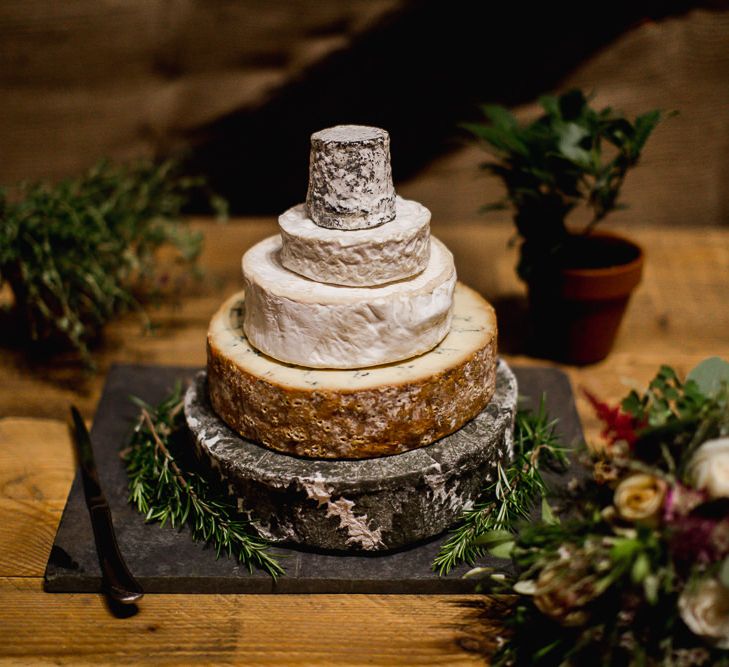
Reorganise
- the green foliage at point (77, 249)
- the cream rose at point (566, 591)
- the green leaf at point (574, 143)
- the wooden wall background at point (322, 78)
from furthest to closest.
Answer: the wooden wall background at point (322, 78) < the green foliage at point (77, 249) < the green leaf at point (574, 143) < the cream rose at point (566, 591)

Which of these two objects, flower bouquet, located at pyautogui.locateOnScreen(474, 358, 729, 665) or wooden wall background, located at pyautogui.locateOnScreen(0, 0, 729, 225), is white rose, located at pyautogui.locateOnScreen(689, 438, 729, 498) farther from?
wooden wall background, located at pyautogui.locateOnScreen(0, 0, 729, 225)

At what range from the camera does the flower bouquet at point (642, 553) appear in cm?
127

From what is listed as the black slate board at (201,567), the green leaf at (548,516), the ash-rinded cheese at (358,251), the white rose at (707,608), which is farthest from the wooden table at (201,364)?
the ash-rinded cheese at (358,251)

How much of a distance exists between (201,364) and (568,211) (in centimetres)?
117

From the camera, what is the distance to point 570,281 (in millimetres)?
2275

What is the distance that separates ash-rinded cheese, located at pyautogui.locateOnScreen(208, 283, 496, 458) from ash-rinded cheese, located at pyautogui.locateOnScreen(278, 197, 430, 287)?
191 mm

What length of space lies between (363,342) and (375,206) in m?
0.27

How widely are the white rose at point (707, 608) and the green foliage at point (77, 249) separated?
Answer: 165cm

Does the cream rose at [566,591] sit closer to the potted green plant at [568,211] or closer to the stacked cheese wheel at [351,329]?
the stacked cheese wheel at [351,329]

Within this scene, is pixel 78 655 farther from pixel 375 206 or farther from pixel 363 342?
pixel 375 206

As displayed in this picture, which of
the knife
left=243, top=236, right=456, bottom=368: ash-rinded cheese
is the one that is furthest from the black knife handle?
left=243, top=236, right=456, bottom=368: ash-rinded cheese

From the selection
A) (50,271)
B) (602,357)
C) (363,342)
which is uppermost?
(363,342)

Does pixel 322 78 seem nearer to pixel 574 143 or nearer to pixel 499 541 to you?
pixel 574 143

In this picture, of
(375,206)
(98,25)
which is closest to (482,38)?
(98,25)
